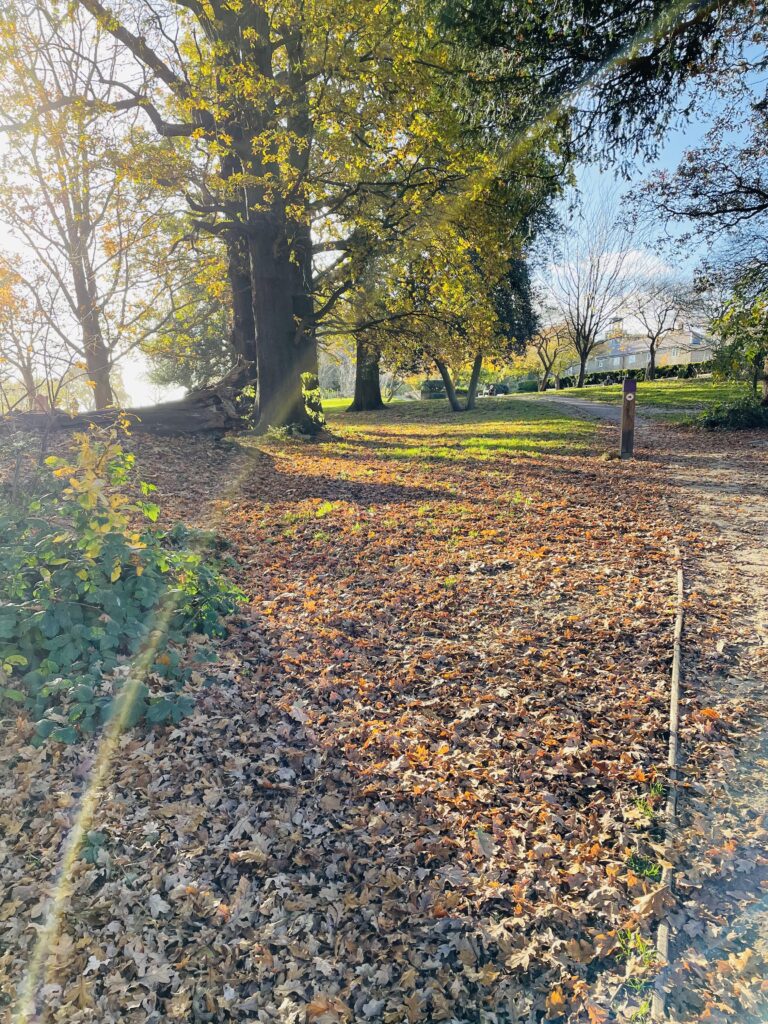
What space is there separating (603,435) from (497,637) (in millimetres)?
12168

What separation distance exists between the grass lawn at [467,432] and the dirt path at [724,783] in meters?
6.79

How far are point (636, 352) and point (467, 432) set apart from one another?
6345cm

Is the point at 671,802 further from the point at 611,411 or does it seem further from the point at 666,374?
the point at 666,374

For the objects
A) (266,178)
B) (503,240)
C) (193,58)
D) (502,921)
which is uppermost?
(193,58)

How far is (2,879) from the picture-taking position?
2.96 meters

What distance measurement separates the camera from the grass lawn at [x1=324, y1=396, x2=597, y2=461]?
13.8 m

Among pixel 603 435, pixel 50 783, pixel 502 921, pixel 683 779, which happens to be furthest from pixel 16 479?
pixel 603 435

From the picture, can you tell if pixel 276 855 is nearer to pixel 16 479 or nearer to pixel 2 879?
pixel 2 879

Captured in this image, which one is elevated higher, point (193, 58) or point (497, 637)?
point (193, 58)

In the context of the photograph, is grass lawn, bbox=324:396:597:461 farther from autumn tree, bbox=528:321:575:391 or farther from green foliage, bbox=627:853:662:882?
autumn tree, bbox=528:321:575:391

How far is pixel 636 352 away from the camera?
72.6 meters

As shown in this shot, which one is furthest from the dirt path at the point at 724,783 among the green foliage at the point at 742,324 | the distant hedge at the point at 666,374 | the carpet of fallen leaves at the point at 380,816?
the distant hedge at the point at 666,374

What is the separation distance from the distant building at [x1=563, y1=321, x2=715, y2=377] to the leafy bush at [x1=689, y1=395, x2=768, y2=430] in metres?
30.2

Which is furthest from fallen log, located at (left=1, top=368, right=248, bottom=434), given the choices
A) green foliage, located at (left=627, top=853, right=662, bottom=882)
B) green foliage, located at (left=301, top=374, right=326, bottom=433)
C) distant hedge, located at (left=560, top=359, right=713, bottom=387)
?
distant hedge, located at (left=560, top=359, right=713, bottom=387)
